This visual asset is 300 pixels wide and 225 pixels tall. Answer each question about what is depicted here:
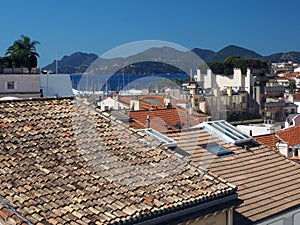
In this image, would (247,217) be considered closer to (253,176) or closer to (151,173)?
(253,176)

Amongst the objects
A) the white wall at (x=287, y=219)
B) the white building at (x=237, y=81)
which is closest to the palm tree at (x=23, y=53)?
the white building at (x=237, y=81)

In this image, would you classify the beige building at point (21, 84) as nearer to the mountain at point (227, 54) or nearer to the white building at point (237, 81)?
the white building at point (237, 81)

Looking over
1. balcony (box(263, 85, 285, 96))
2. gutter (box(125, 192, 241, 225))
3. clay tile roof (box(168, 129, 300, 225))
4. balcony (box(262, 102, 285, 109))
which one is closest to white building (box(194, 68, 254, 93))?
balcony (box(263, 85, 285, 96))

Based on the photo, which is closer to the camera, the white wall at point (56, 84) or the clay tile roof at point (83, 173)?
the clay tile roof at point (83, 173)

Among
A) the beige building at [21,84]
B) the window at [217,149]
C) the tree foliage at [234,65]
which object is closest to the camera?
the window at [217,149]

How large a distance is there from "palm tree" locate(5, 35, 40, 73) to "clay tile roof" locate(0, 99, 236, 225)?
4587 centimetres

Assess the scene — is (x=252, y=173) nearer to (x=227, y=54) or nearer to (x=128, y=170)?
(x=128, y=170)

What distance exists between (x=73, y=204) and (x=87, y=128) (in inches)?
110

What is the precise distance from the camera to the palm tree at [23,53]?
5546cm

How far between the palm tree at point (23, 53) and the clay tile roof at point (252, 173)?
139 ft

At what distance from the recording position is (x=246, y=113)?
76.0 m

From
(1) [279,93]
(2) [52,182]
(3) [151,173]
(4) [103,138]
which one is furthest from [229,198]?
(1) [279,93]

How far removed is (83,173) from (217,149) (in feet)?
21.7

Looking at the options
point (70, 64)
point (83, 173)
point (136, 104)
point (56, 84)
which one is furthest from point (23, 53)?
point (83, 173)
